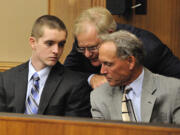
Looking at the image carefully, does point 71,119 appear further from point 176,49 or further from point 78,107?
point 176,49

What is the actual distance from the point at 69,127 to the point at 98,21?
3.23 feet

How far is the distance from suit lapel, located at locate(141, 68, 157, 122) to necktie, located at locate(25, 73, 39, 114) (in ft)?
1.72

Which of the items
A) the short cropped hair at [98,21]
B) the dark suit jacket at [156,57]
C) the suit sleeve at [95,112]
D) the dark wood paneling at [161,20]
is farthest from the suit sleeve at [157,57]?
the dark wood paneling at [161,20]

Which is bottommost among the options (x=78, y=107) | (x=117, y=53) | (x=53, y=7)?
(x=78, y=107)

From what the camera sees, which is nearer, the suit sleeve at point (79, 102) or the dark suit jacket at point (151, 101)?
the dark suit jacket at point (151, 101)

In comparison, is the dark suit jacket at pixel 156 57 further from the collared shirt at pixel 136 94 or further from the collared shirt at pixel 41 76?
the collared shirt at pixel 41 76

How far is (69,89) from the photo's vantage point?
2150 millimetres

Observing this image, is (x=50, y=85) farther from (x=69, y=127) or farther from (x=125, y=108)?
(x=69, y=127)

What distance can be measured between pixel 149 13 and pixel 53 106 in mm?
1414

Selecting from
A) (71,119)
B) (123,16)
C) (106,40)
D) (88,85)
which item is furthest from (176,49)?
(71,119)

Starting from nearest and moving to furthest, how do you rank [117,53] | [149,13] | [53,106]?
[117,53] < [53,106] < [149,13]

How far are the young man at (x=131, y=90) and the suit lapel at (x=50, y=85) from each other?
26 cm

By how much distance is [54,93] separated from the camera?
7.04 feet

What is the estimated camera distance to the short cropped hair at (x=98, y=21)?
231 centimetres
